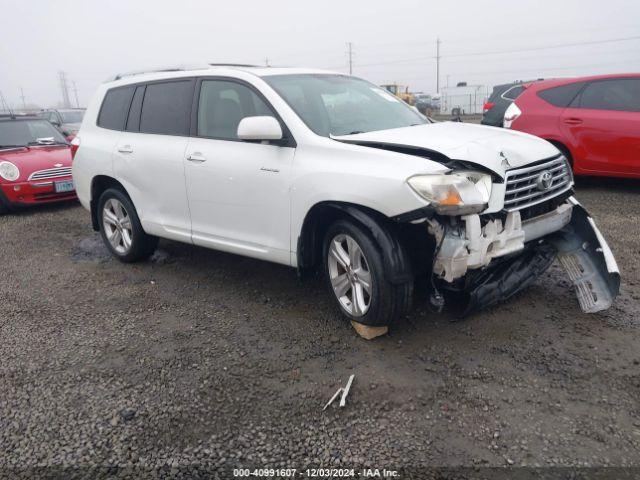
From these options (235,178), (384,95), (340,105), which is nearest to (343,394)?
(235,178)

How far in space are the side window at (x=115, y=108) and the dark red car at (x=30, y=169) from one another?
129 inches

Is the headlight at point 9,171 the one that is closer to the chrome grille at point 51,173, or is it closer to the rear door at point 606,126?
the chrome grille at point 51,173

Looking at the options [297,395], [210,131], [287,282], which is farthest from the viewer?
[287,282]

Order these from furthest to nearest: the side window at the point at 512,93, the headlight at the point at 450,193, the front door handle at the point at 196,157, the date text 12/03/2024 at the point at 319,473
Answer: the side window at the point at 512,93, the front door handle at the point at 196,157, the headlight at the point at 450,193, the date text 12/03/2024 at the point at 319,473

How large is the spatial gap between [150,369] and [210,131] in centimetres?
199

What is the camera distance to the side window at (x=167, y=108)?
4531 millimetres

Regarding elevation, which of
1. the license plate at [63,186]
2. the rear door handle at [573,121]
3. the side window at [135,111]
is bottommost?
the license plate at [63,186]

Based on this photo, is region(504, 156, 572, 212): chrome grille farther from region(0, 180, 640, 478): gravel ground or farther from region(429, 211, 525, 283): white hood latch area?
region(0, 180, 640, 478): gravel ground

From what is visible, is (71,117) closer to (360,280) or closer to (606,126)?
(606,126)

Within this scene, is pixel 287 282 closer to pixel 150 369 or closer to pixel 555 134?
pixel 150 369

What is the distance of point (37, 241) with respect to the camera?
21.7 feet

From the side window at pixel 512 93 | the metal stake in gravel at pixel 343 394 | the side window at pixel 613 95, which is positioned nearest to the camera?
the metal stake in gravel at pixel 343 394

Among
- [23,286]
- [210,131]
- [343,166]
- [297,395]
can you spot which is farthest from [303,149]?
[23,286]

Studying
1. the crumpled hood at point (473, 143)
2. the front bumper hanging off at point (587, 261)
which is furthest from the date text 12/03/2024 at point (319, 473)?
the front bumper hanging off at point (587, 261)
